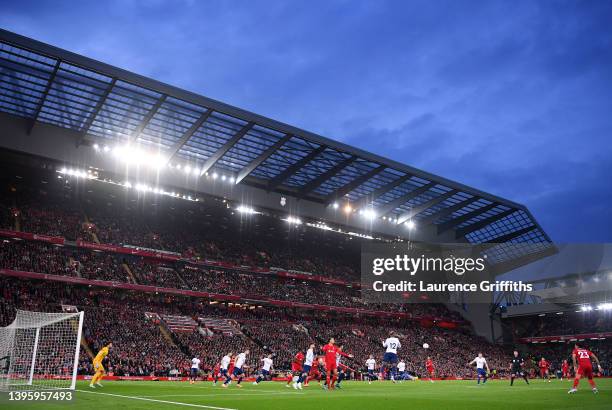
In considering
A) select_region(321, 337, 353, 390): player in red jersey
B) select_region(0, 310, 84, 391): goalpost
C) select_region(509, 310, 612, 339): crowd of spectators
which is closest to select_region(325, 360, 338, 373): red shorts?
select_region(321, 337, 353, 390): player in red jersey

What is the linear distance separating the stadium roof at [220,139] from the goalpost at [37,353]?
16405 mm

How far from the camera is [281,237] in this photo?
65625mm

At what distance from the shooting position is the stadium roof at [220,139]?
35.8m

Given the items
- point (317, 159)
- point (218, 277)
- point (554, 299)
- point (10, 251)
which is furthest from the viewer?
point (554, 299)

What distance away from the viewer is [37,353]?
90.9 feet

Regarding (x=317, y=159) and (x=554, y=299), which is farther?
(x=554, y=299)

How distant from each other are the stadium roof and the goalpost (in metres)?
16.4

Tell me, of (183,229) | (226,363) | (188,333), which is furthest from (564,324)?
(226,363)

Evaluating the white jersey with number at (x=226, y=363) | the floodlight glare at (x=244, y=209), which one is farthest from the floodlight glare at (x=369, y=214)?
the white jersey with number at (x=226, y=363)

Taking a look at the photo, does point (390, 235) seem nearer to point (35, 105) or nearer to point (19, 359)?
point (35, 105)

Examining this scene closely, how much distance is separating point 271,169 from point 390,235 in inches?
823

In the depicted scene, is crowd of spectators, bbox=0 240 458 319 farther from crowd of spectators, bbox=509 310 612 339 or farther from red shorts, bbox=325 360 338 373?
red shorts, bbox=325 360 338 373

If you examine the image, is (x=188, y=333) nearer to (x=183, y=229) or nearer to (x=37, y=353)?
(x=183, y=229)

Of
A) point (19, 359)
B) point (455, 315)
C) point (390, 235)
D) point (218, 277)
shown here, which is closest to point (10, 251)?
point (218, 277)
